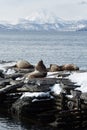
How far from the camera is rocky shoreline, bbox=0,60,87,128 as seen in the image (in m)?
28.6

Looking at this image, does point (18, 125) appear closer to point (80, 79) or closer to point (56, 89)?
point (56, 89)

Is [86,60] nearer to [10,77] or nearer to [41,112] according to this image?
[10,77]

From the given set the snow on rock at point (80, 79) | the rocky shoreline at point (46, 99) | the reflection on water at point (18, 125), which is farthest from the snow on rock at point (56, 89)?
the reflection on water at point (18, 125)

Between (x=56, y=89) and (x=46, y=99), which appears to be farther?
(x=56, y=89)

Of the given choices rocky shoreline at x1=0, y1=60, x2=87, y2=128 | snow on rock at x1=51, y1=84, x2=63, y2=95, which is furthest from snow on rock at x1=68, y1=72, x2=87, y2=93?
snow on rock at x1=51, y1=84, x2=63, y2=95

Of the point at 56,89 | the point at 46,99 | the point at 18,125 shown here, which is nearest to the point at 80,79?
the point at 56,89

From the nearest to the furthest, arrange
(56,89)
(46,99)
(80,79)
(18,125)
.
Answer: (18,125) → (46,99) → (56,89) → (80,79)

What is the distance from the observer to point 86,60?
64.2 m

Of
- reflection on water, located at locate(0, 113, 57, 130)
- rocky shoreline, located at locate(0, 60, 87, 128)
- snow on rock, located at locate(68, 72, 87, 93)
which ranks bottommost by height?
reflection on water, located at locate(0, 113, 57, 130)

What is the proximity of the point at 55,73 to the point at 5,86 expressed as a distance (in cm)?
384

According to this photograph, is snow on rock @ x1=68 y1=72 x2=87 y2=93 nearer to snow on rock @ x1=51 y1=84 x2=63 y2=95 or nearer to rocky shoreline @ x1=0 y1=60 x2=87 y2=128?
rocky shoreline @ x1=0 y1=60 x2=87 y2=128

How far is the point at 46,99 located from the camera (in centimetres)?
3020

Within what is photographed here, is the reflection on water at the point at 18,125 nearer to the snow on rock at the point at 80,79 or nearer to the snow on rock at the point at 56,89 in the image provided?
the snow on rock at the point at 56,89

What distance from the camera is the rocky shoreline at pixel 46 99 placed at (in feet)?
94.0
